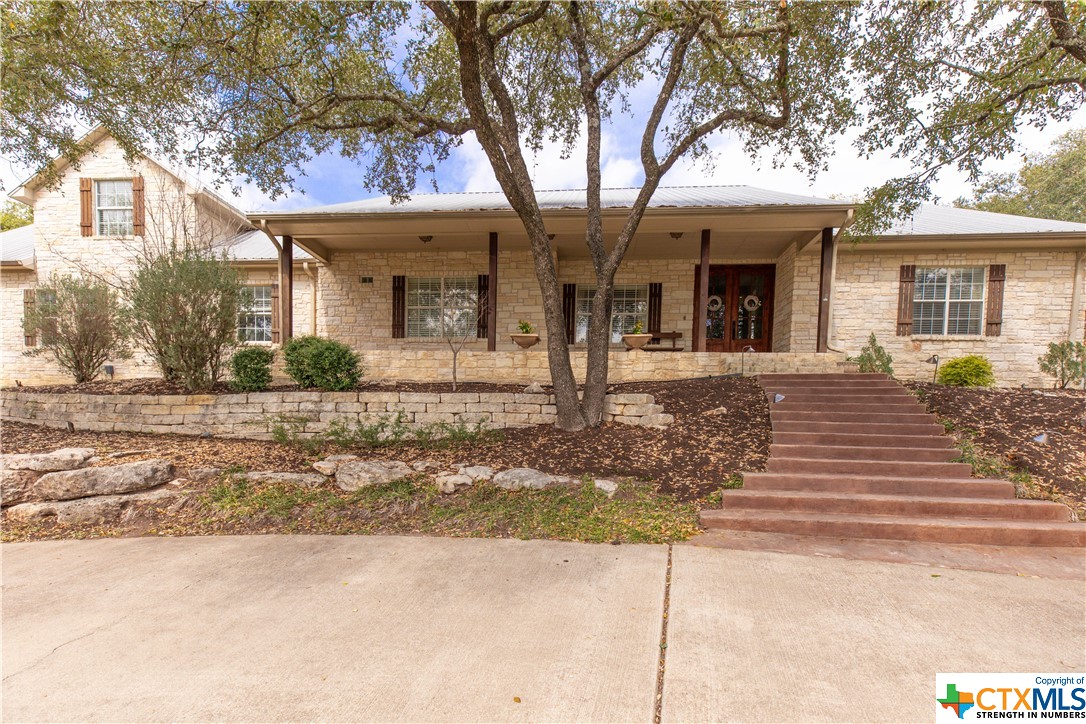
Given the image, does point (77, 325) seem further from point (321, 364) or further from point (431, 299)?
point (431, 299)

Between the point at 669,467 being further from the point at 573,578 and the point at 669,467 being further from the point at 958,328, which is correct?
the point at 958,328

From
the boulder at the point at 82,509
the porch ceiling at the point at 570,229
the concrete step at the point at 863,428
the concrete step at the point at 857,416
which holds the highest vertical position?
the porch ceiling at the point at 570,229

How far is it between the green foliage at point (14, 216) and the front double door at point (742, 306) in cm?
2513

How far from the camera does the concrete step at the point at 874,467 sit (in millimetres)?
4488

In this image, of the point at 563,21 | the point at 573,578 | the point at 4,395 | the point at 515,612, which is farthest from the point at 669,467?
the point at 4,395

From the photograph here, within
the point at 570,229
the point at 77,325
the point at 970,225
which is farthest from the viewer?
the point at 970,225

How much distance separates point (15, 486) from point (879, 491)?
27.2 ft

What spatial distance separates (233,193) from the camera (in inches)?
258

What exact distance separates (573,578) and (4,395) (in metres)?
9.90

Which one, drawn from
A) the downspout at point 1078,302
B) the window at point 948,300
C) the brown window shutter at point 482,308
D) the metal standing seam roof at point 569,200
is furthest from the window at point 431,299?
the downspout at point 1078,302

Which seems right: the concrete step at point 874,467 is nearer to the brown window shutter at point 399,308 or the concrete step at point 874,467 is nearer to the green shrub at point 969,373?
the green shrub at point 969,373

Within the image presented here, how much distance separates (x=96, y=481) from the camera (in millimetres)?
4375

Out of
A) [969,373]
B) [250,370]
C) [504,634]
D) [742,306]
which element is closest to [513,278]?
[742,306]

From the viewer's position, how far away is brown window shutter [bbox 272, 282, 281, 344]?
35.8 feet
